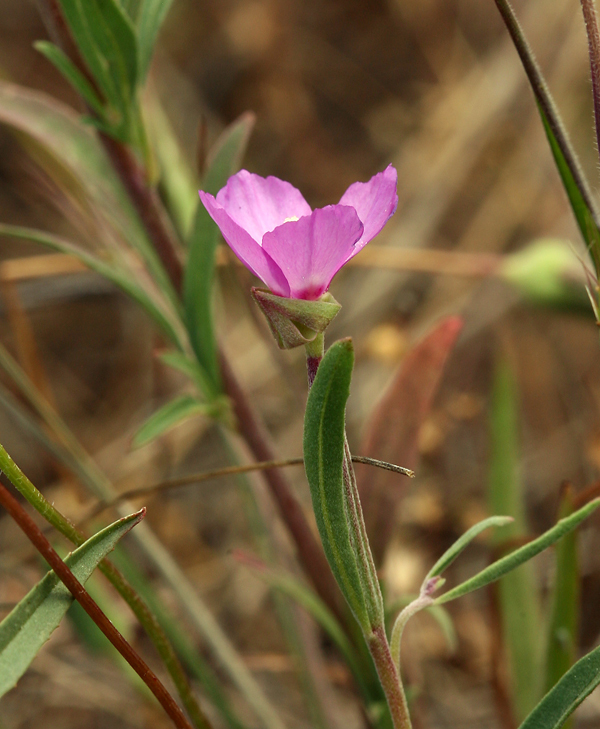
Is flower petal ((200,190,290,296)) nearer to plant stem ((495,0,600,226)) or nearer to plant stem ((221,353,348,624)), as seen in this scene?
plant stem ((495,0,600,226))

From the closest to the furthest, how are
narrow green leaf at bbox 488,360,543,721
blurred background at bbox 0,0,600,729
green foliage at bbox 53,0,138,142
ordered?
green foliage at bbox 53,0,138,142
narrow green leaf at bbox 488,360,543,721
blurred background at bbox 0,0,600,729

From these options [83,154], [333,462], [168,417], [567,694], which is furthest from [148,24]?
[567,694]

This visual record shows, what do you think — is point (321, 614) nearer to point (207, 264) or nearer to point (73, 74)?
point (207, 264)

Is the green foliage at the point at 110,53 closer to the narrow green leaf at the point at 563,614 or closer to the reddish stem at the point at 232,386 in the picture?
the reddish stem at the point at 232,386

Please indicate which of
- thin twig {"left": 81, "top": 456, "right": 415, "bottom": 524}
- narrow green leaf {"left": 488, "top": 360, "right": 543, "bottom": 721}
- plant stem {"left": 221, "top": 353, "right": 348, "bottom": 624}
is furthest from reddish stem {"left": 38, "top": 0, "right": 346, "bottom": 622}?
narrow green leaf {"left": 488, "top": 360, "right": 543, "bottom": 721}

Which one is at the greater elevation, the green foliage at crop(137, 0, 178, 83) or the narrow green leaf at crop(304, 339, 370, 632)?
the green foliage at crop(137, 0, 178, 83)

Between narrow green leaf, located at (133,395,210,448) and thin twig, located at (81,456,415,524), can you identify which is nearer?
thin twig, located at (81,456,415,524)

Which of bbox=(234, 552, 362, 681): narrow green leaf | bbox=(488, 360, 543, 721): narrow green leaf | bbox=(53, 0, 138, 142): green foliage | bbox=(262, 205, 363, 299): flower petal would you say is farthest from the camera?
bbox=(488, 360, 543, 721): narrow green leaf
